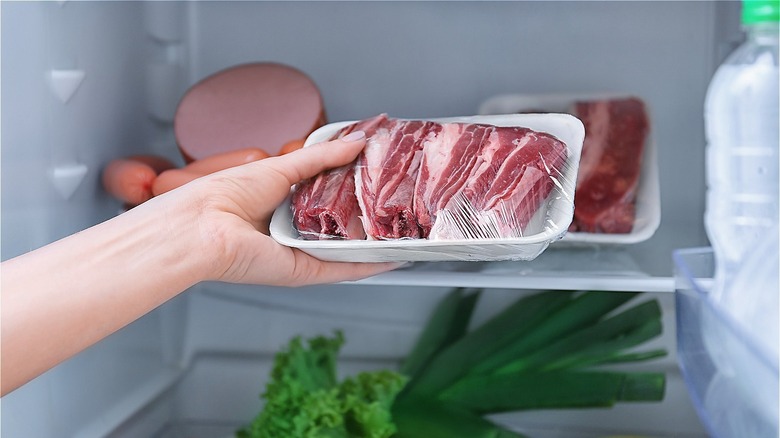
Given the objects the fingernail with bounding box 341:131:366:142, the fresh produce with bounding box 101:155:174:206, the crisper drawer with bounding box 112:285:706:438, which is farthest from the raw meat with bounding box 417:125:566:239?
the crisper drawer with bounding box 112:285:706:438

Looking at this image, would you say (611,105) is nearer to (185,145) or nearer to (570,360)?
(570,360)

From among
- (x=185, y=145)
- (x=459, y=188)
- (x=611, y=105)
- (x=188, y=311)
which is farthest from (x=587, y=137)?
(x=188, y=311)

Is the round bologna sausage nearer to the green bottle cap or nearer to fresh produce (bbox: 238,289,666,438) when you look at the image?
fresh produce (bbox: 238,289,666,438)

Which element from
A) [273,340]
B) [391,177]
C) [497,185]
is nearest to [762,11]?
[497,185]

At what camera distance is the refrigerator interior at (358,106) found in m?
1.21

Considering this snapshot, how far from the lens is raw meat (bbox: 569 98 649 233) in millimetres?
1181

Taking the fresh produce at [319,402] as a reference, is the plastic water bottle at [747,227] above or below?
above

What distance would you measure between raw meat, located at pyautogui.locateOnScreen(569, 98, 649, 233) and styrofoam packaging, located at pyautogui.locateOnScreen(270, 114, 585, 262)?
26 cm

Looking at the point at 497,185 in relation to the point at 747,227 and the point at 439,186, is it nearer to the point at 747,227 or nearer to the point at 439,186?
the point at 439,186

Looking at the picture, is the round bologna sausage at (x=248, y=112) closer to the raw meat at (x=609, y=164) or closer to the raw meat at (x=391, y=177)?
the raw meat at (x=391, y=177)

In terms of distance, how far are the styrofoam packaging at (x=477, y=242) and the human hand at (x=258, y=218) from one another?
28 millimetres

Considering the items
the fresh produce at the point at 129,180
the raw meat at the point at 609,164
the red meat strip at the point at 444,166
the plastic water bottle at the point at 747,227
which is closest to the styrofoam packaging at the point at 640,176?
the raw meat at the point at 609,164

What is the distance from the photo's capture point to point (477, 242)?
2.65 feet

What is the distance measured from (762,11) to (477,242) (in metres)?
0.38
